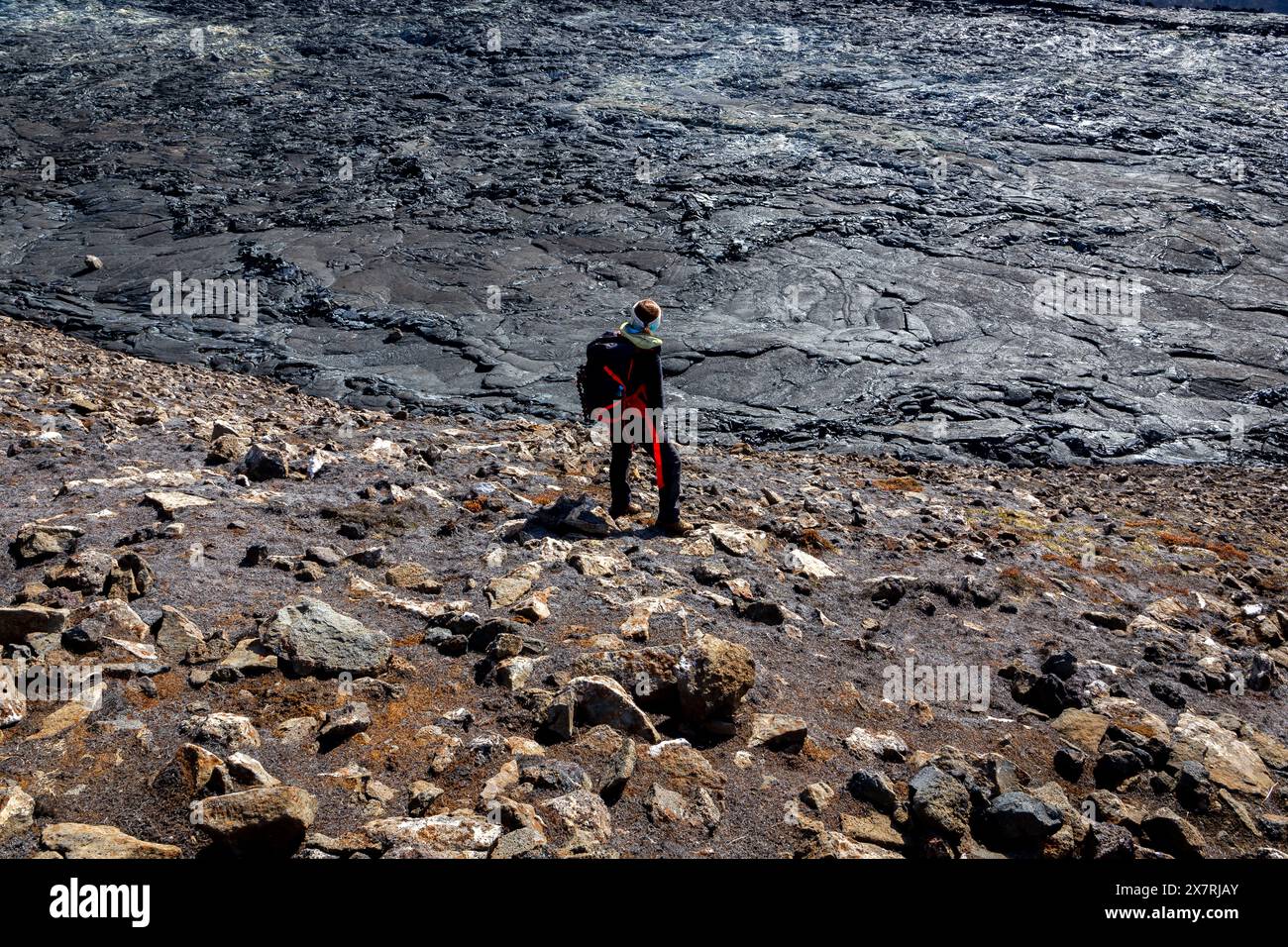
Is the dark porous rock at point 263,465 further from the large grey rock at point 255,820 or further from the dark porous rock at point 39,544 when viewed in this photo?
the large grey rock at point 255,820

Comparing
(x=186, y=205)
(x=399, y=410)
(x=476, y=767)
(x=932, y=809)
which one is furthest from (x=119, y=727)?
(x=186, y=205)

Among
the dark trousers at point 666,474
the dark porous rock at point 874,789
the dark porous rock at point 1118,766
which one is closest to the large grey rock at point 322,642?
the dark porous rock at point 874,789

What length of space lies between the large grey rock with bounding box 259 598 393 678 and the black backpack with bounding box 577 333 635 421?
80.0 inches

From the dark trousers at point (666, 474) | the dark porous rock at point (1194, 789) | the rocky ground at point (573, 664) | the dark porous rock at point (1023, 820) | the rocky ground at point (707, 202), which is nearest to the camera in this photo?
the rocky ground at point (573, 664)

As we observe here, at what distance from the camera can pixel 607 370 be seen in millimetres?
5172

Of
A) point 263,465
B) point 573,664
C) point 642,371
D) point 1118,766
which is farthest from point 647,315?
point 1118,766

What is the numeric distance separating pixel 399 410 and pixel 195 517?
13.4ft

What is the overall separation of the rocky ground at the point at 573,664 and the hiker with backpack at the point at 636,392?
0.33 m

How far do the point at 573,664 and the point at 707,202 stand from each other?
11159 millimetres

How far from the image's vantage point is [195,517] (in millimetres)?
4539

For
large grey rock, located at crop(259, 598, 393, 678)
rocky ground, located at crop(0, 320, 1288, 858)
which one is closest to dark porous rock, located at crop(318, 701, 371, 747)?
rocky ground, located at crop(0, 320, 1288, 858)

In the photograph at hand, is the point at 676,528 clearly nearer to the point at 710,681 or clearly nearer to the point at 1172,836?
the point at 710,681

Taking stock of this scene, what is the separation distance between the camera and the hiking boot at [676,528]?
5.28 meters

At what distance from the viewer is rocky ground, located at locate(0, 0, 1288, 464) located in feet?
32.6
